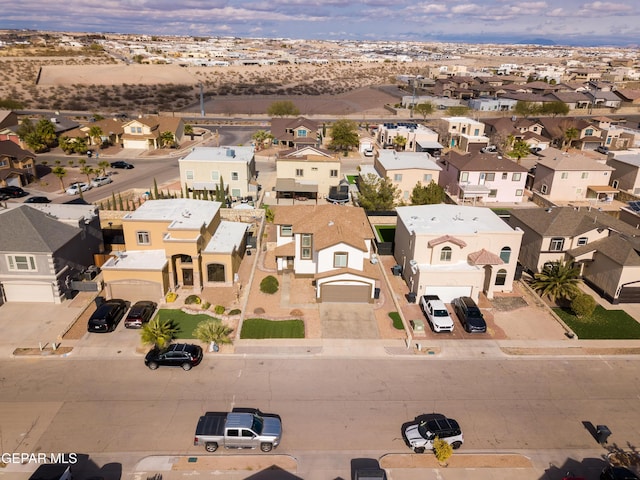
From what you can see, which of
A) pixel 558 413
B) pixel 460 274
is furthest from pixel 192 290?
pixel 558 413

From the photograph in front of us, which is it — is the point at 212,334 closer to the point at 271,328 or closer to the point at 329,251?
the point at 271,328

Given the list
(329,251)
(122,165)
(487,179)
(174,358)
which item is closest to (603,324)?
(329,251)

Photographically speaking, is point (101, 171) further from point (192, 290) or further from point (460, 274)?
point (460, 274)

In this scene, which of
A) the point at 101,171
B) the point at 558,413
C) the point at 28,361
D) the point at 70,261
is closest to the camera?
the point at 558,413

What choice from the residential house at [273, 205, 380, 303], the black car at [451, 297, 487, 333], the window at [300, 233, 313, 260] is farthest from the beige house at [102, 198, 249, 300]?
the black car at [451, 297, 487, 333]

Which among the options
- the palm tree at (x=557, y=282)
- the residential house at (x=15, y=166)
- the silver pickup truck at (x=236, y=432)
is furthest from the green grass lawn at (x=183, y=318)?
the residential house at (x=15, y=166)

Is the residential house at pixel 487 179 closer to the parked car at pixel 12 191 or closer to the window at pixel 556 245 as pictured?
the window at pixel 556 245
